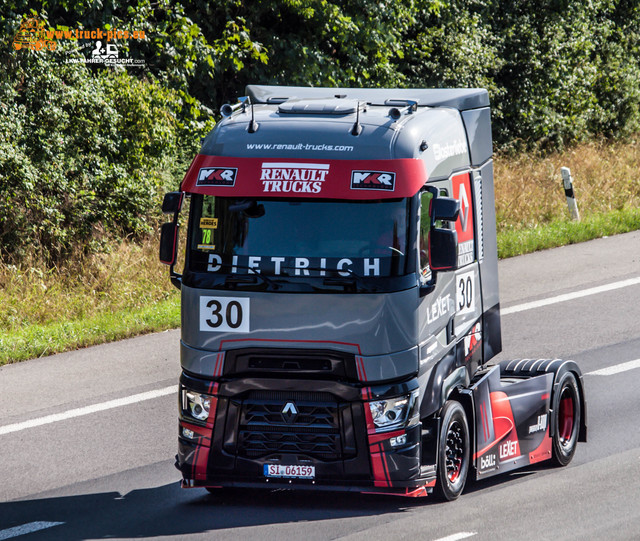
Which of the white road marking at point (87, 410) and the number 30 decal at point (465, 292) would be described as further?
the white road marking at point (87, 410)

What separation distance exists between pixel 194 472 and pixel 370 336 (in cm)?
170

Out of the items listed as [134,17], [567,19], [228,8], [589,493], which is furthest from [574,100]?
[589,493]

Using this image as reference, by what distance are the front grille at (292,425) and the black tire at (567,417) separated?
8.52ft

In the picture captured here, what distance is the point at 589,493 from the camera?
8.70 metres

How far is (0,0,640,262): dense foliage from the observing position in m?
16.3

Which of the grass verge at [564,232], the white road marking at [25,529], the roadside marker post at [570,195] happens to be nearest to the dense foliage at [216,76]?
the roadside marker post at [570,195]

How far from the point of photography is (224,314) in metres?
8.07

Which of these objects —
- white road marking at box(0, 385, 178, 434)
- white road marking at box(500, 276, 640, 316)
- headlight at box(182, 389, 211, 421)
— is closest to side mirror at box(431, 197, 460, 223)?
headlight at box(182, 389, 211, 421)

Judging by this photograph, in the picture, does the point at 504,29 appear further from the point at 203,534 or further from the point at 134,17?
the point at 203,534

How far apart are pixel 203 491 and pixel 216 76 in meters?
12.7

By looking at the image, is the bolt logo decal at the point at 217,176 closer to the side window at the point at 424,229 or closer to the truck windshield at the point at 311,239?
the truck windshield at the point at 311,239

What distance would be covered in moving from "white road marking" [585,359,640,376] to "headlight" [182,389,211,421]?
555 centimetres

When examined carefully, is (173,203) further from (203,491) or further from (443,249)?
(203,491)

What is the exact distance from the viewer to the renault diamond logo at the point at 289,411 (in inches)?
315
